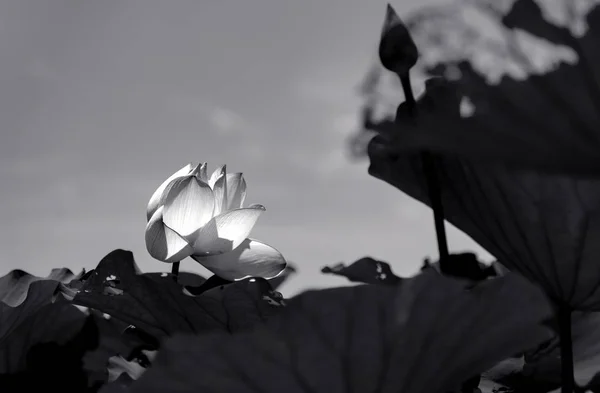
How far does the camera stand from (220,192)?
116 cm

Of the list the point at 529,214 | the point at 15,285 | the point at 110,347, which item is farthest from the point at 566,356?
the point at 15,285

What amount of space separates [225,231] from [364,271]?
17.5 inches

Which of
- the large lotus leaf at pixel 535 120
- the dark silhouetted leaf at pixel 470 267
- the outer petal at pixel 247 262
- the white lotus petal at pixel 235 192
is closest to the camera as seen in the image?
the large lotus leaf at pixel 535 120

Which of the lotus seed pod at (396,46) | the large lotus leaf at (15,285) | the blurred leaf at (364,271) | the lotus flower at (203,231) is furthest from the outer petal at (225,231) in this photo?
the lotus seed pod at (396,46)

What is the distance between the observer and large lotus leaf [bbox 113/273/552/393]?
0.48 meters

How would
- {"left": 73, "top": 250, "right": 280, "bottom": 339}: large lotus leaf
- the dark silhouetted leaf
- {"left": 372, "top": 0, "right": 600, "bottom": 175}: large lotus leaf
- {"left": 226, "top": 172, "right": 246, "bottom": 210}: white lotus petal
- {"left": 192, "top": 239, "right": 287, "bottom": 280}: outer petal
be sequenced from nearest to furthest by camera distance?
{"left": 372, "top": 0, "right": 600, "bottom": 175}: large lotus leaf → {"left": 73, "top": 250, "right": 280, "bottom": 339}: large lotus leaf → the dark silhouetted leaf → {"left": 192, "top": 239, "right": 287, "bottom": 280}: outer petal → {"left": 226, "top": 172, "right": 246, "bottom": 210}: white lotus petal

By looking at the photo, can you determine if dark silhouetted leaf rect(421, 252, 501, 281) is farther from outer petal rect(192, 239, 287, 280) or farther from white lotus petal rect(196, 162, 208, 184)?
white lotus petal rect(196, 162, 208, 184)

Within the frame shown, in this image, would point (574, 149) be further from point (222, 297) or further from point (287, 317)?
point (222, 297)

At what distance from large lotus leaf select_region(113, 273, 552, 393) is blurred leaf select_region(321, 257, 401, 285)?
173 millimetres

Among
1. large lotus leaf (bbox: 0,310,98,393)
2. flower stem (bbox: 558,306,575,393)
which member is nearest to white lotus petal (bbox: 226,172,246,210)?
large lotus leaf (bbox: 0,310,98,393)

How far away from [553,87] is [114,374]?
0.47m

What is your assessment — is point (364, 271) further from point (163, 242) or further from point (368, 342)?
point (163, 242)

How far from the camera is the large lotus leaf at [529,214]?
0.61 meters

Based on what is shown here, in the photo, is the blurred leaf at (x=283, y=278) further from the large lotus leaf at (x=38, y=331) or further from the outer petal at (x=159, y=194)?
the large lotus leaf at (x=38, y=331)
